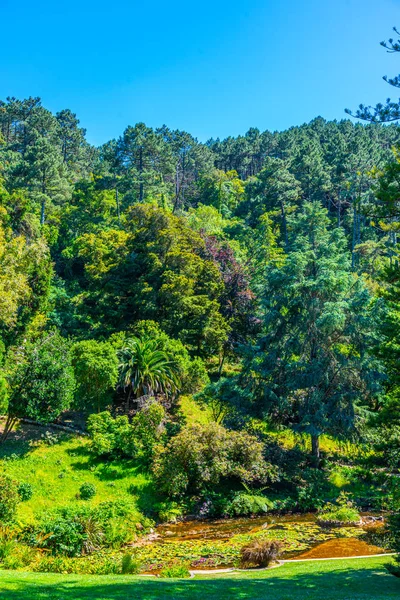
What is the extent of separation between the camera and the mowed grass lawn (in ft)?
24.6

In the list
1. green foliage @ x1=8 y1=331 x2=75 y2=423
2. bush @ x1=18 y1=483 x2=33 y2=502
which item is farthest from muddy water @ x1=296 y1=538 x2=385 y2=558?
green foliage @ x1=8 y1=331 x2=75 y2=423

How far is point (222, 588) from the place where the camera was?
876 centimetres

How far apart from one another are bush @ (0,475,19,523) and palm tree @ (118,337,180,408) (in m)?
8.53

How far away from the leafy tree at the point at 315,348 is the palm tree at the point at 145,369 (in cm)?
400

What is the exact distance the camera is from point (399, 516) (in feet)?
35.0

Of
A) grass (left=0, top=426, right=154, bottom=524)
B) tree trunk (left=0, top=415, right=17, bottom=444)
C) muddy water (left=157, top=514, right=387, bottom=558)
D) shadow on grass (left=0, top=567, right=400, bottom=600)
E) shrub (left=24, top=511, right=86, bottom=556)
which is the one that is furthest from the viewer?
tree trunk (left=0, top=415, right=17, bottom=444)

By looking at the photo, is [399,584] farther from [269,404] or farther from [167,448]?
[269,404]

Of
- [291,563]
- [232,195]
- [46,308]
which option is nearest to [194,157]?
[232,195]

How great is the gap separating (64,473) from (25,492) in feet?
6.55

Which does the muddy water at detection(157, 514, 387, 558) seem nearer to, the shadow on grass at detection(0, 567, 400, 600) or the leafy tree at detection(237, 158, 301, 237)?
the shadow on grass at detection(0, 567, 400, 600)

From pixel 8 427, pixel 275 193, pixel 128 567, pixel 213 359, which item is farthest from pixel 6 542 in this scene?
pixel 275 193

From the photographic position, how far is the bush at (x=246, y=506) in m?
17.2

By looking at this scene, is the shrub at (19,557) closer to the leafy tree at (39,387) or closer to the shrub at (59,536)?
the shrub at (59,536)

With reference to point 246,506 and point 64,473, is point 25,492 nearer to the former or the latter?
point 64,473
